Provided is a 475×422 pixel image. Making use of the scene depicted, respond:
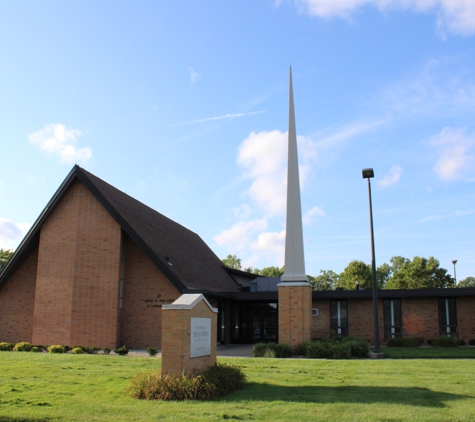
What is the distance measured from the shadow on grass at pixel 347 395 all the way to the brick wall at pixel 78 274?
12715mm

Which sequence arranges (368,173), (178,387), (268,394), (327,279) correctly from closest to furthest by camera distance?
(178,387) < (268,394) < (368,173) < (327,279)

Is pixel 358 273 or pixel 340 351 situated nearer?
pixel 340 351

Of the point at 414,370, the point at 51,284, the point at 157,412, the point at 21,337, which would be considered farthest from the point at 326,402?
the point at 21,337

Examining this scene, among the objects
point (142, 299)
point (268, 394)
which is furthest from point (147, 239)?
point (268, 394)

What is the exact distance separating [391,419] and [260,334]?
71.5 feet

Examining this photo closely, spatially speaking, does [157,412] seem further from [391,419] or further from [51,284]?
[51,284]

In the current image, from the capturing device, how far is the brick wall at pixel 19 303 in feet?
79.8

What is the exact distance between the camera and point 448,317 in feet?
87.8

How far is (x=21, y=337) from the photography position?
24.2 metres

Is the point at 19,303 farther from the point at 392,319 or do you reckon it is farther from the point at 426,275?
the point at 426,275

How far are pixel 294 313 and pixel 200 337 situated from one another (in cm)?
1001

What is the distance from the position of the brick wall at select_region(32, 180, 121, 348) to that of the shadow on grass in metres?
12.7

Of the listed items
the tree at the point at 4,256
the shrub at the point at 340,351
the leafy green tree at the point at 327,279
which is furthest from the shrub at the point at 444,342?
the leafy green tree at the point at 327,279

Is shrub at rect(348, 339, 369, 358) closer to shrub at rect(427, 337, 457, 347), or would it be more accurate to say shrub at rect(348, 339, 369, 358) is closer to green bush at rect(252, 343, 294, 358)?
green bush at rect(252, 343, 294, 358)
